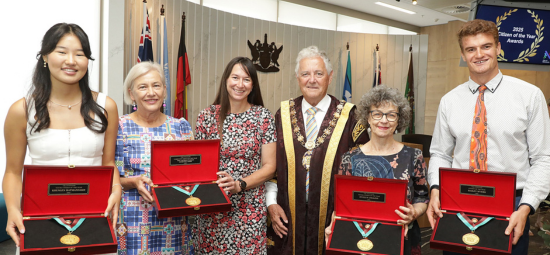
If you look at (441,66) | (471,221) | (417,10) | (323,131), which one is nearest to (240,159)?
(323,131)

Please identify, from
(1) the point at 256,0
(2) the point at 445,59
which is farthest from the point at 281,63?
(2) the point at 445,59

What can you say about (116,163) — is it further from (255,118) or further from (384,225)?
(384,225)

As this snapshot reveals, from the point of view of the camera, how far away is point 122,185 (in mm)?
1897

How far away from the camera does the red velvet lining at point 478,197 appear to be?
1.64m

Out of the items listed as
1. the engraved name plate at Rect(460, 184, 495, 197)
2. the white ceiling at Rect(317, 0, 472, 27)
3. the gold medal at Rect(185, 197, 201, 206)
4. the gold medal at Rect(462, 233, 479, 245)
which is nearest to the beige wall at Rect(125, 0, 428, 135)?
the white ceiling at Rect(317, 0, 472, 27)

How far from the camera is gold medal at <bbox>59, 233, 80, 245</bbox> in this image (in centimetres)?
145

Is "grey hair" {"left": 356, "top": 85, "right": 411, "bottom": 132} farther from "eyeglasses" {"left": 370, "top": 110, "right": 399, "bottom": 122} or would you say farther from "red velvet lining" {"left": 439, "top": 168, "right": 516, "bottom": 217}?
"red velvet lining" {"left": 439, "top": 168, "right": 516, "bottom": 217}

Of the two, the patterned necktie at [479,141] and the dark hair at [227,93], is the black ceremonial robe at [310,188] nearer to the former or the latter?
the dark hair at [227,93]

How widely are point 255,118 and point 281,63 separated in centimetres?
529

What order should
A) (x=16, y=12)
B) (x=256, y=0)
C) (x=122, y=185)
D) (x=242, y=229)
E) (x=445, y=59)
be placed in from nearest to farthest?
Answer: (x=122, y=185)
(x=242, y=229)
(x=16, y=12)
(x=256, y=0)
(x=445, y=59)

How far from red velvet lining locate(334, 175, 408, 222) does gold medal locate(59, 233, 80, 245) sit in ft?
3.38

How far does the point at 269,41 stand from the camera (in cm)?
715

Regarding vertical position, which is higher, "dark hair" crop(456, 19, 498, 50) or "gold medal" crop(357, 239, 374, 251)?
"dark hair" crop(456, 19, 498, 50)

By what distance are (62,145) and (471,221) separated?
167 centimetres
